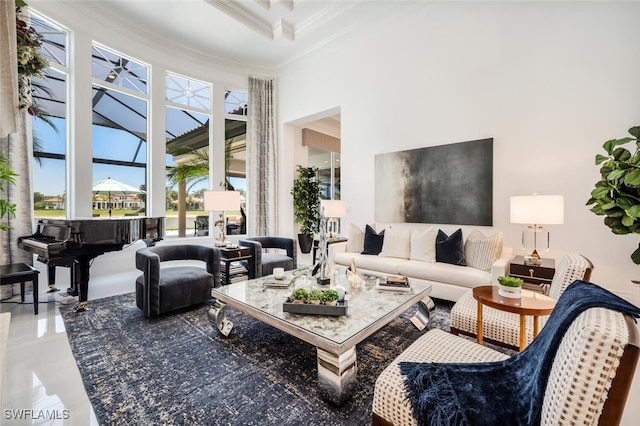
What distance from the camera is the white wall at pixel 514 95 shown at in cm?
295

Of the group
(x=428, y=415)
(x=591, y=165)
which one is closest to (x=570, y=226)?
(x=591, y=165)

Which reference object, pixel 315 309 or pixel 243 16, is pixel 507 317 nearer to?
pixel 315 309

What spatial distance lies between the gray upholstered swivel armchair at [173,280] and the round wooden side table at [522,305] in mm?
2704

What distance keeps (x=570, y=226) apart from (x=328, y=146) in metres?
5.47

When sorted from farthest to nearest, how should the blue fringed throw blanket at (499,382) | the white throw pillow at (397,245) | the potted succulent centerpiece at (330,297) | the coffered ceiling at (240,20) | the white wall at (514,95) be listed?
1. the coffered ceiling at (240,20)
2. the white throw pillow at (397,245)
3. the white wall at (514,95)
4. the potted succulent centerpiece at (330,297)
5. the blue fringed throw blanket at (499,382)

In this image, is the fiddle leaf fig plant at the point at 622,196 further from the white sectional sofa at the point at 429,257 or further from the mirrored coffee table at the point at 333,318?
the white sectional sofa at the point at 429,257

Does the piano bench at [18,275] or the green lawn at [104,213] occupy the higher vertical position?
the green lawn at [104,213]

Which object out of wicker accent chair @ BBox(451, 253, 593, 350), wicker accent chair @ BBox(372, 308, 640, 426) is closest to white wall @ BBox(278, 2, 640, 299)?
wicker accent chair @ BBox(451, 253, 593, 350)

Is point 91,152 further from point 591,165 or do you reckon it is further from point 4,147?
point 591,165

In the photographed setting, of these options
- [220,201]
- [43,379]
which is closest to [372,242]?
[220,201]

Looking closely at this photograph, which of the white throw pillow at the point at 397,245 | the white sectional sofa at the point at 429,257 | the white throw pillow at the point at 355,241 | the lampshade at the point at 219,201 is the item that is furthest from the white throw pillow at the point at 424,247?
the lampshade at the point at 219,201

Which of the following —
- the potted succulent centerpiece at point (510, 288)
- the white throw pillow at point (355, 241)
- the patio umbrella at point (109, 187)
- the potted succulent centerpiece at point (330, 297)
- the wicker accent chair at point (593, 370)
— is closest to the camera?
the wicker accent chair at point (593, 370)

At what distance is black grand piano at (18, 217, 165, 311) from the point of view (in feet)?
9.32

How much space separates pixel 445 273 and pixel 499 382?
2.22 meters
